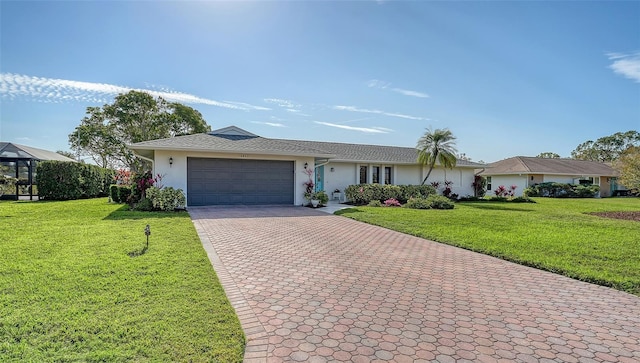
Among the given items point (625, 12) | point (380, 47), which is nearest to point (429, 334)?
point (380, 47)

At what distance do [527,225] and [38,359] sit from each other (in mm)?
12384

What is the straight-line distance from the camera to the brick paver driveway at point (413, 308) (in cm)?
296

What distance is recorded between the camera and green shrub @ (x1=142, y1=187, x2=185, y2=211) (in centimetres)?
1302

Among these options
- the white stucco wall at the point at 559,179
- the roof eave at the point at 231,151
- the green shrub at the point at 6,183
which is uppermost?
the roof eave at the point at 231,151

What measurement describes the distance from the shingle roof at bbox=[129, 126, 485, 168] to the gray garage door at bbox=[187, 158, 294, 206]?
0.82 metres

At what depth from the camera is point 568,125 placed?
1051 inches

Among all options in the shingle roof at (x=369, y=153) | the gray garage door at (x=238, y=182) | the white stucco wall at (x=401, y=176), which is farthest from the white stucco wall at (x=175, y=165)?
the shingle roof at (x=369, y=153)

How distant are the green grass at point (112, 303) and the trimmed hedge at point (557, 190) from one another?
31.9 m

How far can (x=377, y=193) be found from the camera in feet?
62.3

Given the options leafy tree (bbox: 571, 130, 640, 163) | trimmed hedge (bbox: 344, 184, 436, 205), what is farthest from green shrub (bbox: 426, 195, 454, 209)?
leafy tree (bbox: 571, 130, 640, 163)

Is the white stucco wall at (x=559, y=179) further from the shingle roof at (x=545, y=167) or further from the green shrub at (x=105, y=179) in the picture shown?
the green shrub at (x=105, y=179)

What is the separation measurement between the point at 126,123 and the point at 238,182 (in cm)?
2462

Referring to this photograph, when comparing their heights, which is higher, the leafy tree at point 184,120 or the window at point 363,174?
the leafy tree at point 184,120

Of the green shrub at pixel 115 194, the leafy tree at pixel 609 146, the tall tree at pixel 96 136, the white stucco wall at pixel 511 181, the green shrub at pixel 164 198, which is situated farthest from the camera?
the leafy tree at pixel 609 146
